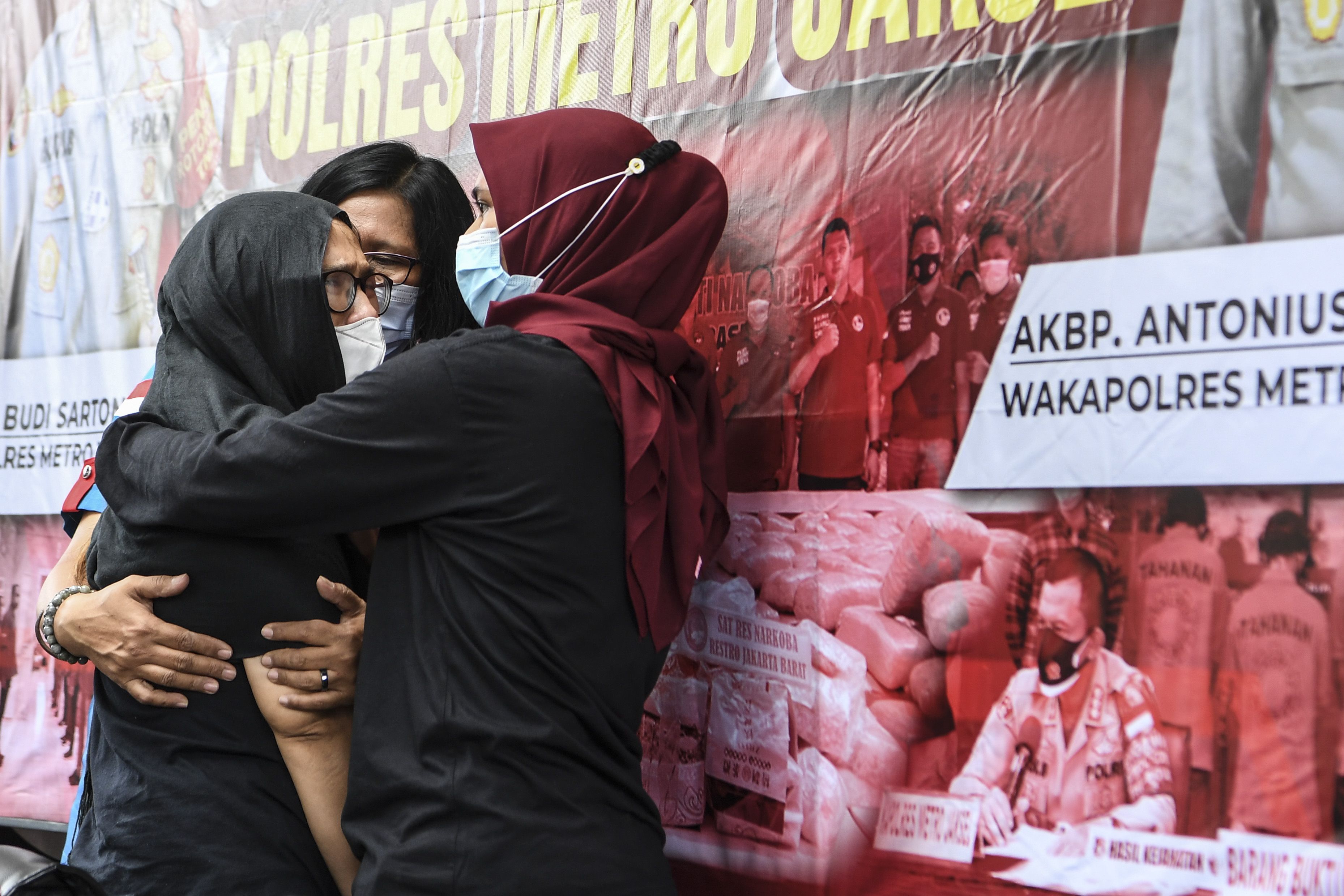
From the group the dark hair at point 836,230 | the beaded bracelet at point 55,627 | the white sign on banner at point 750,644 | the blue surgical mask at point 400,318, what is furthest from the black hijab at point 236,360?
the dark hair at point 836,230

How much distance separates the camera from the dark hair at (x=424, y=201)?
208 centimetres

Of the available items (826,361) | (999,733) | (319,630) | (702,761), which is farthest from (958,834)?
(319,630)

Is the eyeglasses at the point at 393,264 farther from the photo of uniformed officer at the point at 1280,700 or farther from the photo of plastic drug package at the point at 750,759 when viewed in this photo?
the photo of uniformed officer at the point at 1280,700

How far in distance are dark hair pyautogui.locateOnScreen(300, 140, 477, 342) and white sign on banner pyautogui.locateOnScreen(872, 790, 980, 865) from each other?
1077 mm

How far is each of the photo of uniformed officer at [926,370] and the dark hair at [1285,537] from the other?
43 cm

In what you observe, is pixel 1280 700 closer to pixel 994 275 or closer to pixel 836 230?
pixel 994 275

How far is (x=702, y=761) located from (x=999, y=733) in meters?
0.52

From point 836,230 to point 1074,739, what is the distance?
86cm

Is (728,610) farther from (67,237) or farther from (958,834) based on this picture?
(67,237)

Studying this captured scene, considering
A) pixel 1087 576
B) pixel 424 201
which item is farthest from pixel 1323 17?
pixel 424 201

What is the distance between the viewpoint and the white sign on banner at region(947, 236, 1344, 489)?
148 cm

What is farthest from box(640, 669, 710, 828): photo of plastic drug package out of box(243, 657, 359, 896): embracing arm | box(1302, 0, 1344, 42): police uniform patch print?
box(1302, 0, 1344, 42): police uniform patch print

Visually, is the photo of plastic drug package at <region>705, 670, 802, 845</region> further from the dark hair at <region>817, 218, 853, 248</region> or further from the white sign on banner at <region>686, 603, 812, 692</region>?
the dark hair at <region>817, 218, 853, 248</region>

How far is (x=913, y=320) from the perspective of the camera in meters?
1.79
